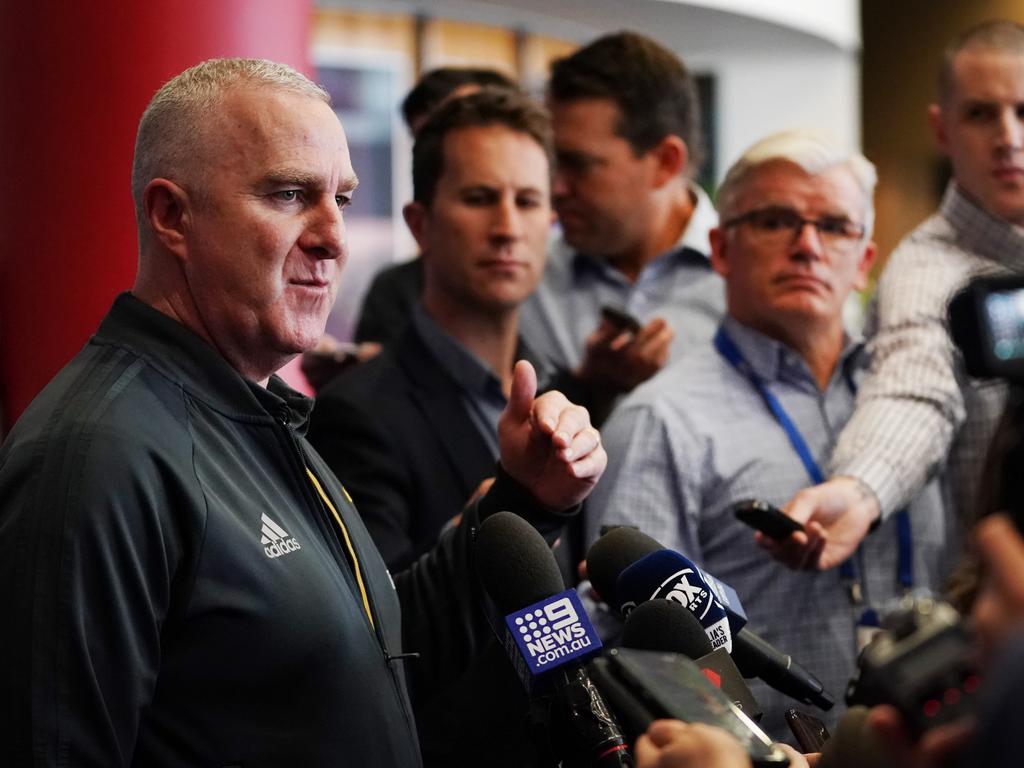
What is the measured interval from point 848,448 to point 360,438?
0.93 m

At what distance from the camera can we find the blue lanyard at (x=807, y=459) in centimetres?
283

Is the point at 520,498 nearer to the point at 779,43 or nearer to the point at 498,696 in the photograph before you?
the point at 498,696

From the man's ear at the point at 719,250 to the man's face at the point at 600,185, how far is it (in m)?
0.62

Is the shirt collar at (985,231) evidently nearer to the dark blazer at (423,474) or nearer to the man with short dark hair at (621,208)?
the man with short dark hair at (621,208)

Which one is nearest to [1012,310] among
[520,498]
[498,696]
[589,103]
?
[520,498]

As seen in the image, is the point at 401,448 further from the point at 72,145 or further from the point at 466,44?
the point at 466,44

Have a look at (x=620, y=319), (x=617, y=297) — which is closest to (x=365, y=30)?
(x=617, y=297)

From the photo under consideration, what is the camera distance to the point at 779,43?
10.2m

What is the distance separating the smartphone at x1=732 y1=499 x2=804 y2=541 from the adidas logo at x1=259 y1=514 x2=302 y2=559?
0.92 meters

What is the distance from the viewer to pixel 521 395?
7.18 feet

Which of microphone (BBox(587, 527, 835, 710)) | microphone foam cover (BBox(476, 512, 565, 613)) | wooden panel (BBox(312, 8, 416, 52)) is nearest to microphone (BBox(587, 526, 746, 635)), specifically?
microphone (BBox(587, 527, 835, 710))

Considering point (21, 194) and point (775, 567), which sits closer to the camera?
point (775, 567)

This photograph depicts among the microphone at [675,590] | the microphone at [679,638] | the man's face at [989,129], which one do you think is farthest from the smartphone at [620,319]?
the microphone at [679,638]

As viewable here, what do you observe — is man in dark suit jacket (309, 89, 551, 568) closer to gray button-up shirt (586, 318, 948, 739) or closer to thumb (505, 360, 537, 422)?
gray button-up shirt (586, 318, 948, 739)
